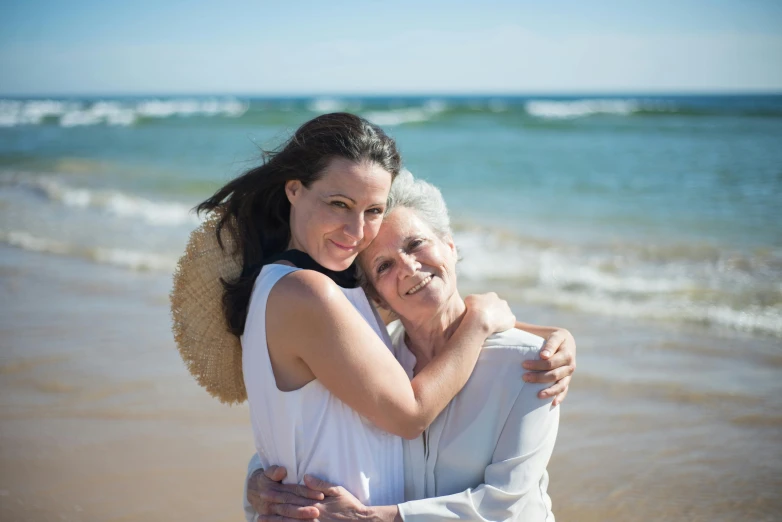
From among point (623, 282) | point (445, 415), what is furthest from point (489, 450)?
point (623, 282)

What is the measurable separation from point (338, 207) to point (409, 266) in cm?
38

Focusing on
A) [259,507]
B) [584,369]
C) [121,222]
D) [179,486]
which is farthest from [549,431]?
[121,222]

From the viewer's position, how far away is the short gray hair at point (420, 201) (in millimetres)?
2975

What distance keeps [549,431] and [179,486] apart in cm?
224

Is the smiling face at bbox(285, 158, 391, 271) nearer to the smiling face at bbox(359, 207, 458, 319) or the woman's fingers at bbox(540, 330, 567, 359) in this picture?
the smiling face at bbox(359, 207, 458, 319)

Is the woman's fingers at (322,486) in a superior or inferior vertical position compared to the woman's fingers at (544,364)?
inferior

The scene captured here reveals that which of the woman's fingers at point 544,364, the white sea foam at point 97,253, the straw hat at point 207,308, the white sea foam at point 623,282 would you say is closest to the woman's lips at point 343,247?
the straw hat at point 207,308

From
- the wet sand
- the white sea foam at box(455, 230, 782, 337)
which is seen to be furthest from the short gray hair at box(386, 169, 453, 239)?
the white sea foam at box(455, 230, 782, 337)

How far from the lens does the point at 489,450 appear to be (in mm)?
2721

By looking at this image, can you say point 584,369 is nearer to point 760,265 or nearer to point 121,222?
point 760,265

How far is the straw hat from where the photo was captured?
2.85m

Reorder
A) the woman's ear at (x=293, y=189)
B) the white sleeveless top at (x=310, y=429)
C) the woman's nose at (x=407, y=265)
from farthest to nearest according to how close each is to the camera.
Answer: the woman's nose at (x=407, y=265) → the woman's ear at (x=293, y=189) → the white sleeveless top at (x=310, y=429)

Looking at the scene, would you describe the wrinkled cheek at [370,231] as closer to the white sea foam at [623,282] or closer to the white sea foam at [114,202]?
the white sea foam at [623,282]

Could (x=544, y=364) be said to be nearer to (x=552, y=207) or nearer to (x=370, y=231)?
(x=370, y=231)
